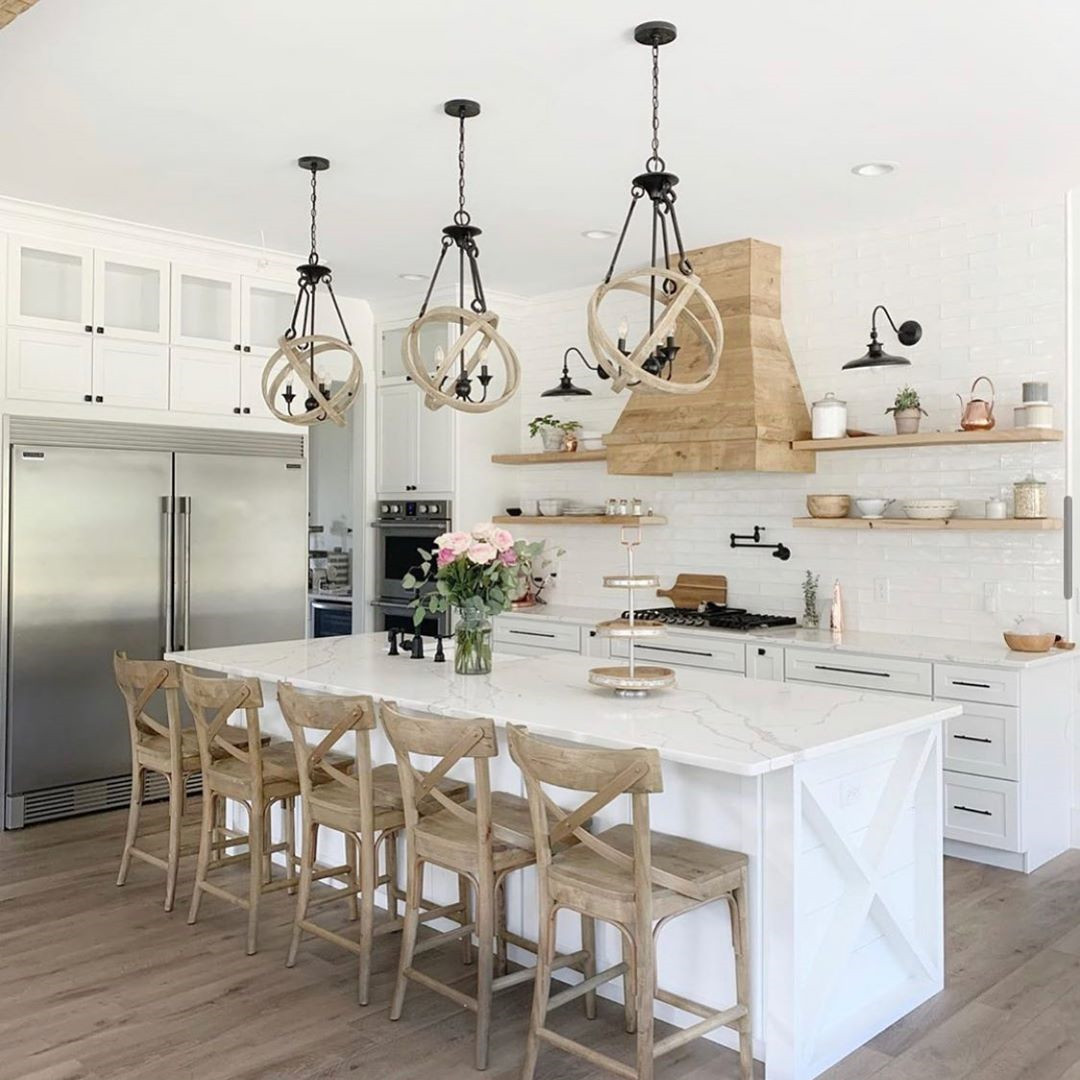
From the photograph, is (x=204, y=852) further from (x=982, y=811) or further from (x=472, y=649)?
(x=982, y=811)

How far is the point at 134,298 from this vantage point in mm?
5605

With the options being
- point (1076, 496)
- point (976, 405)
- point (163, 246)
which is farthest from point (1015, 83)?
point (163, 246)

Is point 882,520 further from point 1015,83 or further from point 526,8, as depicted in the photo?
point 526,8

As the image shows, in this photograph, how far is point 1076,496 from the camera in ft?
15.6

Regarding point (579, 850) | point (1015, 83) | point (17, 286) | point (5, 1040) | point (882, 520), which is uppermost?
point (1015, 83)

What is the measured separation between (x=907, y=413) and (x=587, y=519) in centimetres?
210

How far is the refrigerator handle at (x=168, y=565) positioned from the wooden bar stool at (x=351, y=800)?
223 cm

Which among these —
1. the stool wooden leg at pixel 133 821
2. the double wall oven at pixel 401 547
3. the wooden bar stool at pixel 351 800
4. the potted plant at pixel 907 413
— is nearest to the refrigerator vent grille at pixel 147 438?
the double wall oven at pixel 401 547

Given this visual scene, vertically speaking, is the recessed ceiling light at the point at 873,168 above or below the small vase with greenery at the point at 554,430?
above

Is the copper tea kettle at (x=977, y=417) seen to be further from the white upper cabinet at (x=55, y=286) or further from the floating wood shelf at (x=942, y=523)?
the white upper cabinet at (x=55, y=286)

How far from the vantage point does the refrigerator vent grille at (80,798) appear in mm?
5102

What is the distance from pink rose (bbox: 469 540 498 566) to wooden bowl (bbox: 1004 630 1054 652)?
2436 millimetres

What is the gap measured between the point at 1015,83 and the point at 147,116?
10.0 ft

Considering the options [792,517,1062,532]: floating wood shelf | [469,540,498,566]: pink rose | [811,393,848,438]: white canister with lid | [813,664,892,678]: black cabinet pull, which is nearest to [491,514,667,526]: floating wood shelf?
[792,517,1062,532]: floating wood shelf
